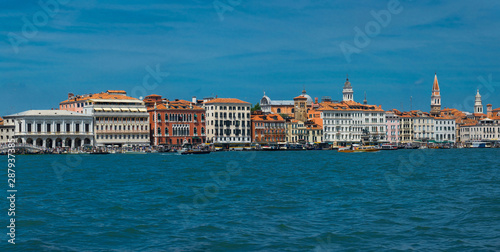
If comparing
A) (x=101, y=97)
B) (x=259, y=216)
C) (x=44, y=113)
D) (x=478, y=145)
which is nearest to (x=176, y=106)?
(x=101, y=97)

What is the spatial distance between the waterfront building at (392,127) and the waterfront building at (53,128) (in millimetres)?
47559

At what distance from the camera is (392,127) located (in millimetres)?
107750

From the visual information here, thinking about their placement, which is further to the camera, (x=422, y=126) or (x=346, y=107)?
(x=422, y=126)

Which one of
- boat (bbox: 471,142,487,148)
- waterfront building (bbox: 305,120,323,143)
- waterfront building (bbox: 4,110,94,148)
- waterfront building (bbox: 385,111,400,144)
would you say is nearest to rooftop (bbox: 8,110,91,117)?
waterfront building (bbox: 4,110,94,148)

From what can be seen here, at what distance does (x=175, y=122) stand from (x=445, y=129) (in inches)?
1937

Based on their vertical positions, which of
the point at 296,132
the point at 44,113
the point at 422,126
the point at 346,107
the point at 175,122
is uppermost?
the point at 346,107

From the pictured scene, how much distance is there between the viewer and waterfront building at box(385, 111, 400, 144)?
107312 mm

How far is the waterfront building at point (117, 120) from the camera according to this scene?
82.5 meters

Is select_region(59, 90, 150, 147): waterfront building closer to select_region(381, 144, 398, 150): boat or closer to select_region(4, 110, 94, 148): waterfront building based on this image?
select_region(4, 110, 94, 148): waterfront building

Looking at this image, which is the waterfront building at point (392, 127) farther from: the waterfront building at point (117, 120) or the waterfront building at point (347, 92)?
the waterfront building at point (117, 120)

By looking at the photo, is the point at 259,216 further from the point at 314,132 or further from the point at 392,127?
the point at 392,127

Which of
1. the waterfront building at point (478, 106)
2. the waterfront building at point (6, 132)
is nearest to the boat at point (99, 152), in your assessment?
the waterfront building at point (6, 132)

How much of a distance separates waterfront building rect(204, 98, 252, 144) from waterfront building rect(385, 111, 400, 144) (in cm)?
2590

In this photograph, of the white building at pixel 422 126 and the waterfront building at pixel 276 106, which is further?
the waterfront building at pixel 276 106
